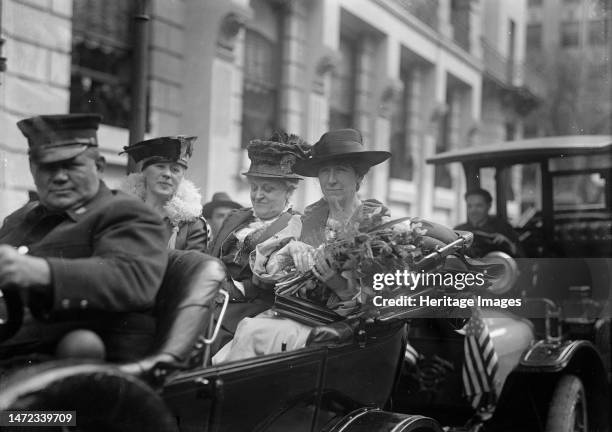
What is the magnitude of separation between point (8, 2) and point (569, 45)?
2.96 metres

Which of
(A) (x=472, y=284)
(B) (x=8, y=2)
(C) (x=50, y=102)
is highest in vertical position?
(B) (x=8, y=2)

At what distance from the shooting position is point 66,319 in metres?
1.86

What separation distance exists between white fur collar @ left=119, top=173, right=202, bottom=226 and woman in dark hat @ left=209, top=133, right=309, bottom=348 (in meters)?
0.17

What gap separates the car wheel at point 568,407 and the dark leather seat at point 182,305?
6.91 ft

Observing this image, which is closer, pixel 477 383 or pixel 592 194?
pixel 477 383

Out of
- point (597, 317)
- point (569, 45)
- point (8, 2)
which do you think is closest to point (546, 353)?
point (597, 317)

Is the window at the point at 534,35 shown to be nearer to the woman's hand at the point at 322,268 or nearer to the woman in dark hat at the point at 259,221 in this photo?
the woman in dark hat at the point at 259,221

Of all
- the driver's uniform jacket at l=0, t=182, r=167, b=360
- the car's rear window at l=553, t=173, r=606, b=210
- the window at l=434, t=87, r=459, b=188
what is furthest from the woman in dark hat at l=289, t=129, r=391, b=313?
the car's rear window at l=553, t=173, r=606, b=210

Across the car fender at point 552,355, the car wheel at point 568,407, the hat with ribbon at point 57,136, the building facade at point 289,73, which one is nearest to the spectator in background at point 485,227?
the building facade at point 289,73

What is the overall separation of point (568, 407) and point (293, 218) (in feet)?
5.51

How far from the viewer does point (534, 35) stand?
13.2ft

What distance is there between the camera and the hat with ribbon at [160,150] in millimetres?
3078

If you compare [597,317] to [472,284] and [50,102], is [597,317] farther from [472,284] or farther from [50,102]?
[50,102]

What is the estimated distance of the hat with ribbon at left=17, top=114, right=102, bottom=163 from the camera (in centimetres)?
198
